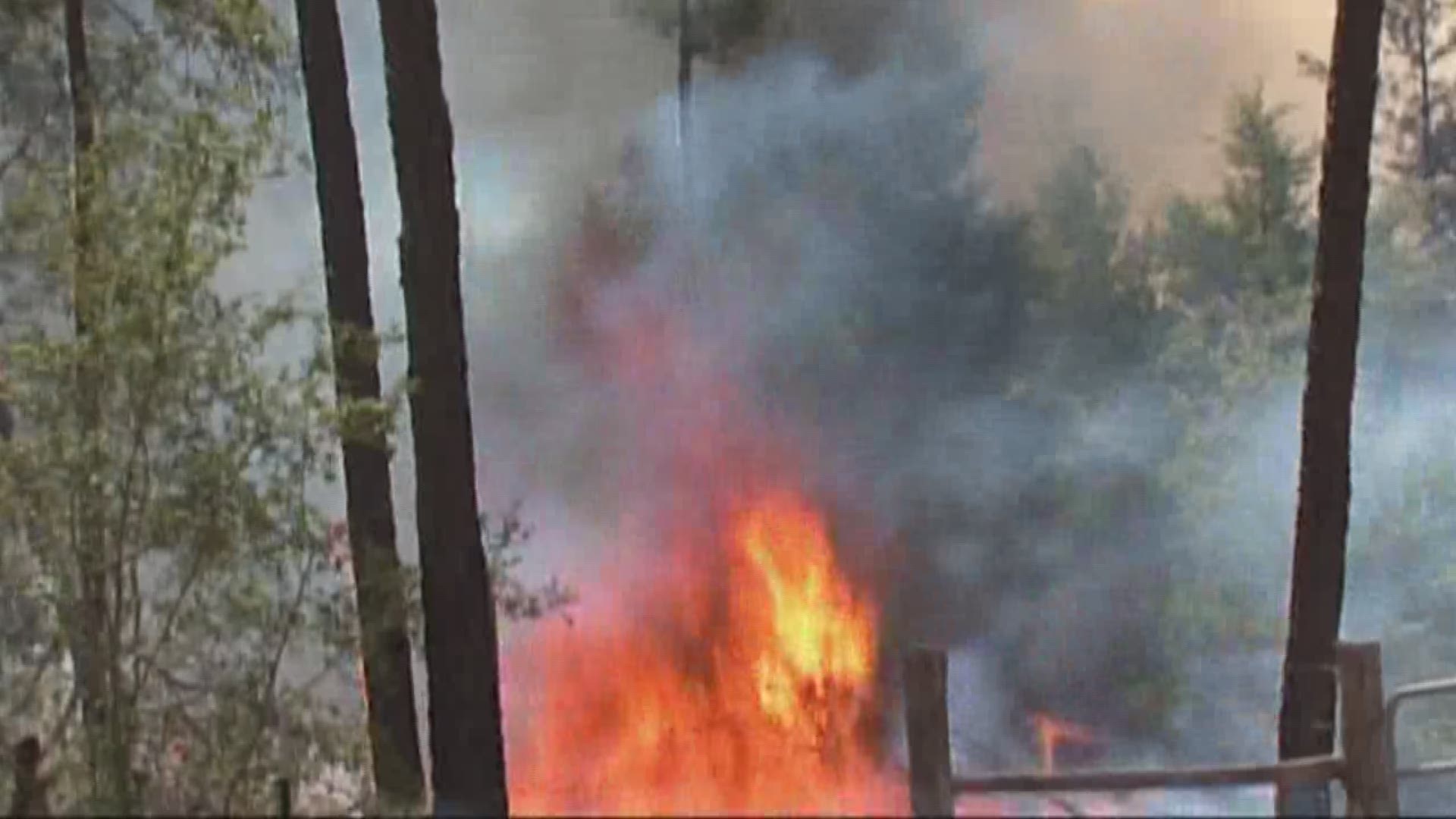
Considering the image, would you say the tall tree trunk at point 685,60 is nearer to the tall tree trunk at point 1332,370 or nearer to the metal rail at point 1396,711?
the tall tree trunk at point 1332,370

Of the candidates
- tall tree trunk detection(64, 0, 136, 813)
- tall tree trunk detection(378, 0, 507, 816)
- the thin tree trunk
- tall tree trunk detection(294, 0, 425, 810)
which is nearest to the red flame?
tall tree trunk detection(294, 0, 425, 810)

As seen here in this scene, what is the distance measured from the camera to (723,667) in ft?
43.5

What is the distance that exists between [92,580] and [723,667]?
7.52 meters

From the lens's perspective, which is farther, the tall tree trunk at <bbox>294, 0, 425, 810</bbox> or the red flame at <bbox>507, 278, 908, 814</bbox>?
the red flame at <bbox>507, 278, 908, 814</bbox>

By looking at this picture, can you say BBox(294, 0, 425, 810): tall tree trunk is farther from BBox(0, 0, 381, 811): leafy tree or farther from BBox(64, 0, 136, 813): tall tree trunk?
BBox(64, 0, 136, 813): tall tree trunk

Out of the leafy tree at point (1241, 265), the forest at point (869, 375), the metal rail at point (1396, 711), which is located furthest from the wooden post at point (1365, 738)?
the leafy tree at point (1241, 265)

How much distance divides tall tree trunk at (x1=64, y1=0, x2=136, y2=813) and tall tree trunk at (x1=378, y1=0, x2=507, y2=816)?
134 centimetres

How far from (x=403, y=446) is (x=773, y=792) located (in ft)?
25.8

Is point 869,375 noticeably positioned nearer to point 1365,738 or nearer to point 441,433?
point 441,433

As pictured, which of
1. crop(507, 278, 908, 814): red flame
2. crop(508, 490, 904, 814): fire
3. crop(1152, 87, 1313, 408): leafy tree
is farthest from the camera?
crop(1152, 87, 1313, 408): leafy tree

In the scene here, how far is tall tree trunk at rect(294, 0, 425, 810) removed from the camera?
23.4ft

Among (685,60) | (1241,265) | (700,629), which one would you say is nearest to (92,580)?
(700,629)

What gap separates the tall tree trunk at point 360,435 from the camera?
23.4 ft

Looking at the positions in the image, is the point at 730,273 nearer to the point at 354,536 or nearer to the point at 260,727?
the point at 354,536
